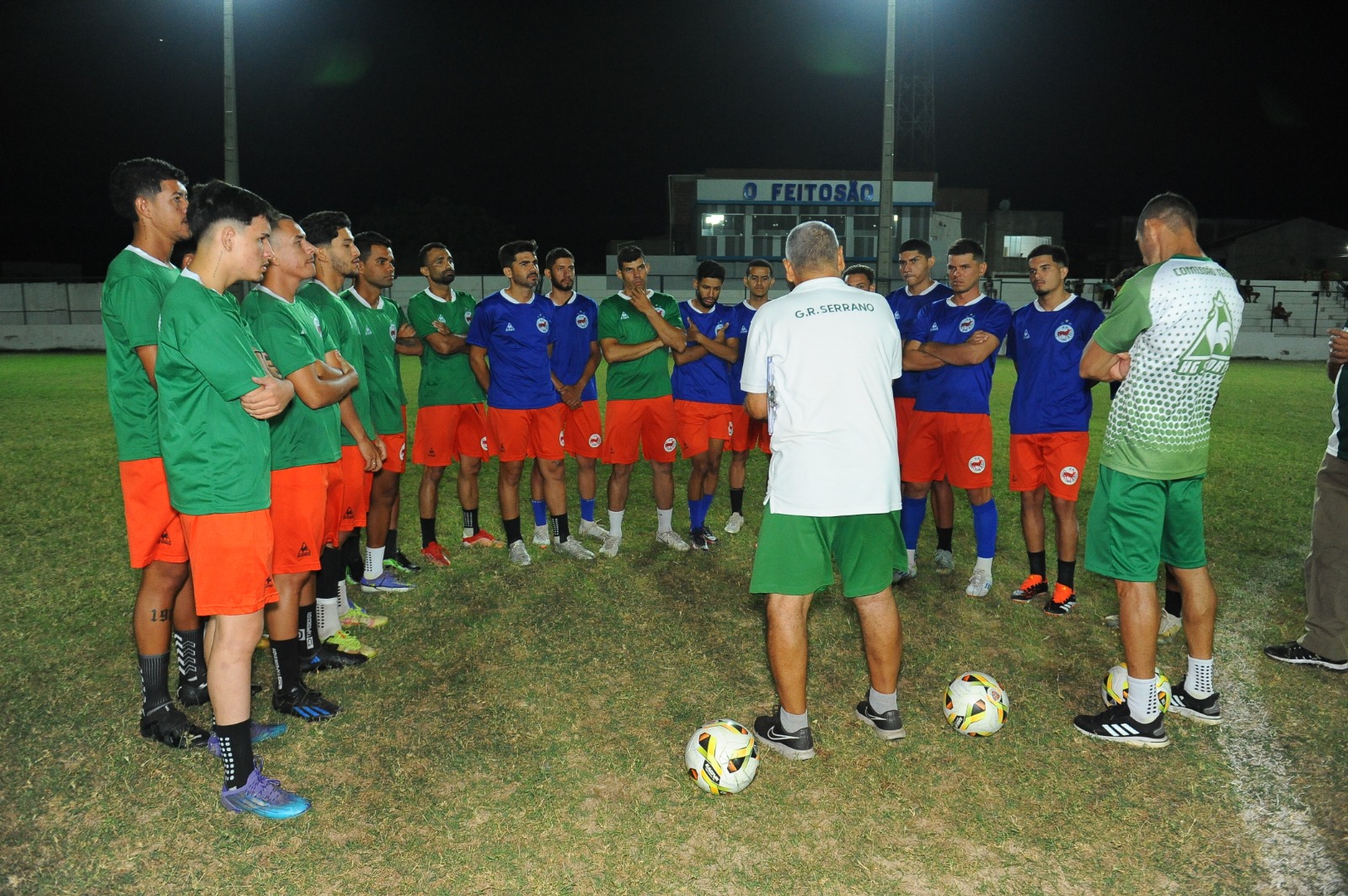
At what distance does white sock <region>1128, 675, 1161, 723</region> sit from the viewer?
3.78 m

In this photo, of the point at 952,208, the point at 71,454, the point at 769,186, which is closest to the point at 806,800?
the point at 71,454

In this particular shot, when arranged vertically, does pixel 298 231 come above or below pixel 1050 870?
above

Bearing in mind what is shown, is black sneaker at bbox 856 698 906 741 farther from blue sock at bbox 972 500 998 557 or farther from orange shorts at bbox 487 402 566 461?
orange shorts at bbox 487 402 566 461

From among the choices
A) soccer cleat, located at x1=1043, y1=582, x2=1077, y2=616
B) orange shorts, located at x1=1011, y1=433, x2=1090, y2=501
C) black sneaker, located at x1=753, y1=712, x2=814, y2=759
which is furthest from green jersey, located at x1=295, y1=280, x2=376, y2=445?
soccer cleat, located at x1=1043, y1=582, x2=1077, y2=616

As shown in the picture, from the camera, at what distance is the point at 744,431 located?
762 centimetres

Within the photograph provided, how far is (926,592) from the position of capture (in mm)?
5820

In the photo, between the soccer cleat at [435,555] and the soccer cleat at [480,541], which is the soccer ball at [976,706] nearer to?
the soccer cleat at [435,555]

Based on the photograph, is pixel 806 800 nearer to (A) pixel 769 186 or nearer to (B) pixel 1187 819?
(B) pixel 1187 819

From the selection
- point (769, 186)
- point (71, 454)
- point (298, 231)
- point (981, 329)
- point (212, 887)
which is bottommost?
point (212, 887)

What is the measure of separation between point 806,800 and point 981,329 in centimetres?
364

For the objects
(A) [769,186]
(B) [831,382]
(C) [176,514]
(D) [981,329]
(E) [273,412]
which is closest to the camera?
(E) [273,412]

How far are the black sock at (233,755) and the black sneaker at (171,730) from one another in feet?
1.86

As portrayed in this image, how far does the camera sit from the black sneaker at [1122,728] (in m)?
3.78

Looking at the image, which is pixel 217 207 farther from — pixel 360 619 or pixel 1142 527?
pixel 1142 527
